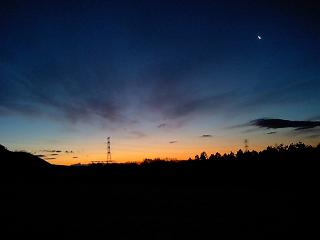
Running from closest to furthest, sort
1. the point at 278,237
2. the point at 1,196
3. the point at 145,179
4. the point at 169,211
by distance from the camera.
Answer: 1. the point at 278,237
2. the point at 169,211
3. the point at 1,196
4. the point at 145,179

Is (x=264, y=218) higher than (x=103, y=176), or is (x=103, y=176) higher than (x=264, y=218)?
(x=103, y=176)

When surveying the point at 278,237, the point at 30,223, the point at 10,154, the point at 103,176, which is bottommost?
the point at 278,237

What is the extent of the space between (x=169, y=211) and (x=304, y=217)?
9904mm

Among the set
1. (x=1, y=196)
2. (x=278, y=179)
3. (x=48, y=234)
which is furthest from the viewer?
(x=278, y=179)

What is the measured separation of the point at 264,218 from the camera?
67.0 feet

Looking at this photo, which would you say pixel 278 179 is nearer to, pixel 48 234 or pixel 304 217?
pixel 304 217

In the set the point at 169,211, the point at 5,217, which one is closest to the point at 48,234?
the point at 5,217

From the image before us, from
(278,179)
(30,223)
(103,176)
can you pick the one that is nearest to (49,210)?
(30,223)

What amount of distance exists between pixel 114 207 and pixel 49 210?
18.1 feet

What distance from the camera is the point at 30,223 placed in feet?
64.2

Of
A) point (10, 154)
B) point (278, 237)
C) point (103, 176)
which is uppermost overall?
point (10, 154)

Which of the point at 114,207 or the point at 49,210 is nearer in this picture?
the point at 49,210

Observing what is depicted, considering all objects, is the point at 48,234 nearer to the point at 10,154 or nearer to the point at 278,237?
the point at 278,237

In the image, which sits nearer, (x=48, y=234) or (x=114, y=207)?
(x=48, y=234)
